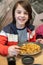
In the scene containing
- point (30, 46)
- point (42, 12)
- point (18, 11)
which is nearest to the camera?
point (30, 46)

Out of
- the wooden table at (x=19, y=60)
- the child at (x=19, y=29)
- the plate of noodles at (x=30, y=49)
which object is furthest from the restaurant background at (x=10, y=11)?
the wooden table at (x=19, y=60)

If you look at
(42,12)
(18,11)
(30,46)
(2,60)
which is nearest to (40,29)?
(42,12)

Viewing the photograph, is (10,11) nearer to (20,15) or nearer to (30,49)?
(20,15)

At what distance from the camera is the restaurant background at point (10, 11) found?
7.16ft

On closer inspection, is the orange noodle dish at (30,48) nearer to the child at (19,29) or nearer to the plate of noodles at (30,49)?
the plate of noodles at (30,49)

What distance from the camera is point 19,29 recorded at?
6.26ft

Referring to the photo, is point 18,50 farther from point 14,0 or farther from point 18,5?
point 14,0

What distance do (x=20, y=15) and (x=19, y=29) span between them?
6.3 inches

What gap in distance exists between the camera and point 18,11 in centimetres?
182

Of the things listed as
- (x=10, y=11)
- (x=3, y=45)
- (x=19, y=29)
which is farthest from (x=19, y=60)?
(x=10, y=11)

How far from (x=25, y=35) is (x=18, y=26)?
0.11m

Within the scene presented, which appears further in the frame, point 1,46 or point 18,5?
point 18,5

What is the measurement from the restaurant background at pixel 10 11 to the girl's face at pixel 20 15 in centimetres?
36

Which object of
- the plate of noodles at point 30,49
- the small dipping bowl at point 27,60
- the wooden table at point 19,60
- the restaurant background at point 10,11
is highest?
the restaurant background at point 10,11
